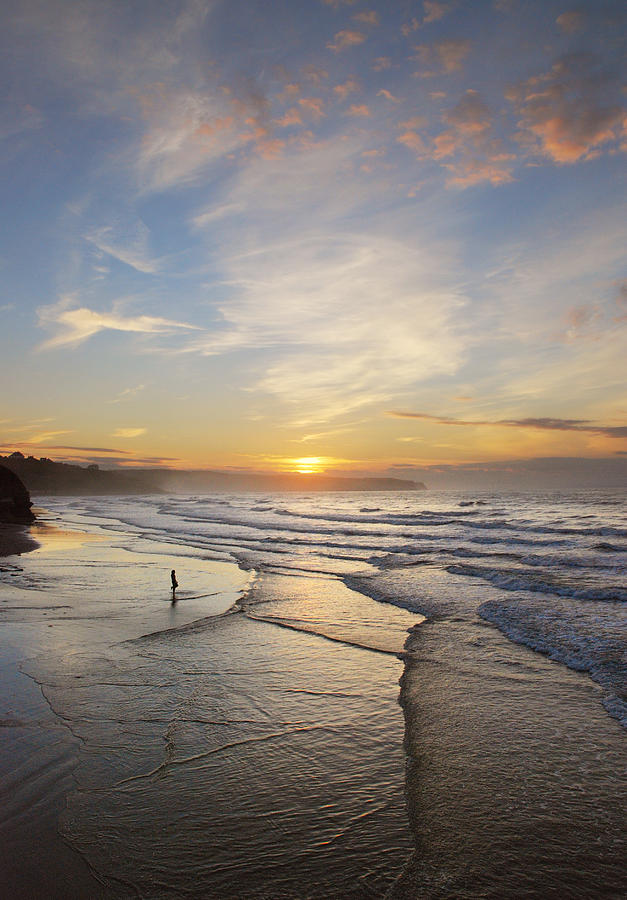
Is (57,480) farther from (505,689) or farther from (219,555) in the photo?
(505,689)

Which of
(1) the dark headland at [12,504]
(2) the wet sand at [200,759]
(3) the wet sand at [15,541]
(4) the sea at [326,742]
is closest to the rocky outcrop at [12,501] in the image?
(1) the dark headland at [12,504]

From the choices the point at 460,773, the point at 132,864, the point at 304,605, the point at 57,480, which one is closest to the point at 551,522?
the point at 304,605

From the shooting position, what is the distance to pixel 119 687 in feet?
25.5

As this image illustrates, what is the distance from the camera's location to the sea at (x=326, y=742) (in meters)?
4.06

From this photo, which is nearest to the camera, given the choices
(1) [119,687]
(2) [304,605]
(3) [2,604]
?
(1) [119,687]

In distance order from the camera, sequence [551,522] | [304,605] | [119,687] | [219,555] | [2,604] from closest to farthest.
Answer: [119,687], [2,604], [304,605], [219,555], [551,522]

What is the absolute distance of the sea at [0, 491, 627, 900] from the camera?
13.3 ft

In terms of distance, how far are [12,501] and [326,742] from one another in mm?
44486

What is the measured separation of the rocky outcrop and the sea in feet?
103

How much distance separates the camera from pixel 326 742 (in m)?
6.11

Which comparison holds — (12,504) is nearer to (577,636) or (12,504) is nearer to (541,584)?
(541,584)

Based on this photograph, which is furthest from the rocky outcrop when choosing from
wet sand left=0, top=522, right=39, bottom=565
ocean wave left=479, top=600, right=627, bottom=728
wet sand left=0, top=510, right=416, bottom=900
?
ocean wave left=479, top=600, right=627, bottom=728

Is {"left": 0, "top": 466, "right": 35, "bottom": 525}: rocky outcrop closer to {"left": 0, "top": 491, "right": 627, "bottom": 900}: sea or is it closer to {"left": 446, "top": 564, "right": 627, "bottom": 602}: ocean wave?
{"left": 0, "top": 491, "right": 627, "bottom": 900}: sea

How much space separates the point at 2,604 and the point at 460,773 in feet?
39.9
